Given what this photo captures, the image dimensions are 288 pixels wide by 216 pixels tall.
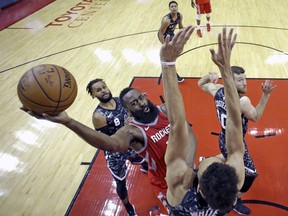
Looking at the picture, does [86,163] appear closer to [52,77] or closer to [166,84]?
[52,77]

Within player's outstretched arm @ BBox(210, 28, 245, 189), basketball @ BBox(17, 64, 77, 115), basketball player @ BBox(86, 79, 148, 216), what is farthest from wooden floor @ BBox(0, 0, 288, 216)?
player's outstretched arm @ BBox(210, 28, 245, 189)

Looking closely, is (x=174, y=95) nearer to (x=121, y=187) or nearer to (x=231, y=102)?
(x=231, y=102)

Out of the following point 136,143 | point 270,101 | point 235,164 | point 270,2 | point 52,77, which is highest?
point 52,77

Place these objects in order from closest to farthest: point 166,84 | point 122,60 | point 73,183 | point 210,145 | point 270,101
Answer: point 166,84 < point 73,183 < point 210,145 < point 270,101 < point 122,60

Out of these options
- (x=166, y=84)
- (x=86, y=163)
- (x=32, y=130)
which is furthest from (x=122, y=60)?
(x=166, y=84)

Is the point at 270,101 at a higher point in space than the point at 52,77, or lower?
lower

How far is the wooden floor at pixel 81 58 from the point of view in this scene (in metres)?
4.01

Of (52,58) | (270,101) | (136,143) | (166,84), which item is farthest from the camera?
(52,58)

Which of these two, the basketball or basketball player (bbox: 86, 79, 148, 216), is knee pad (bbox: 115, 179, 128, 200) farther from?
the basketball

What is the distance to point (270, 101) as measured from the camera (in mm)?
4898

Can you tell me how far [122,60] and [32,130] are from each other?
9.64 ft

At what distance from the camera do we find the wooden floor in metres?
4.01

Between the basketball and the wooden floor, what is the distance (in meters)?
2.01

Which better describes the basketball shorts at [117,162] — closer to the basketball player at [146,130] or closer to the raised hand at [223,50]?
the basketball player at [146,130]
